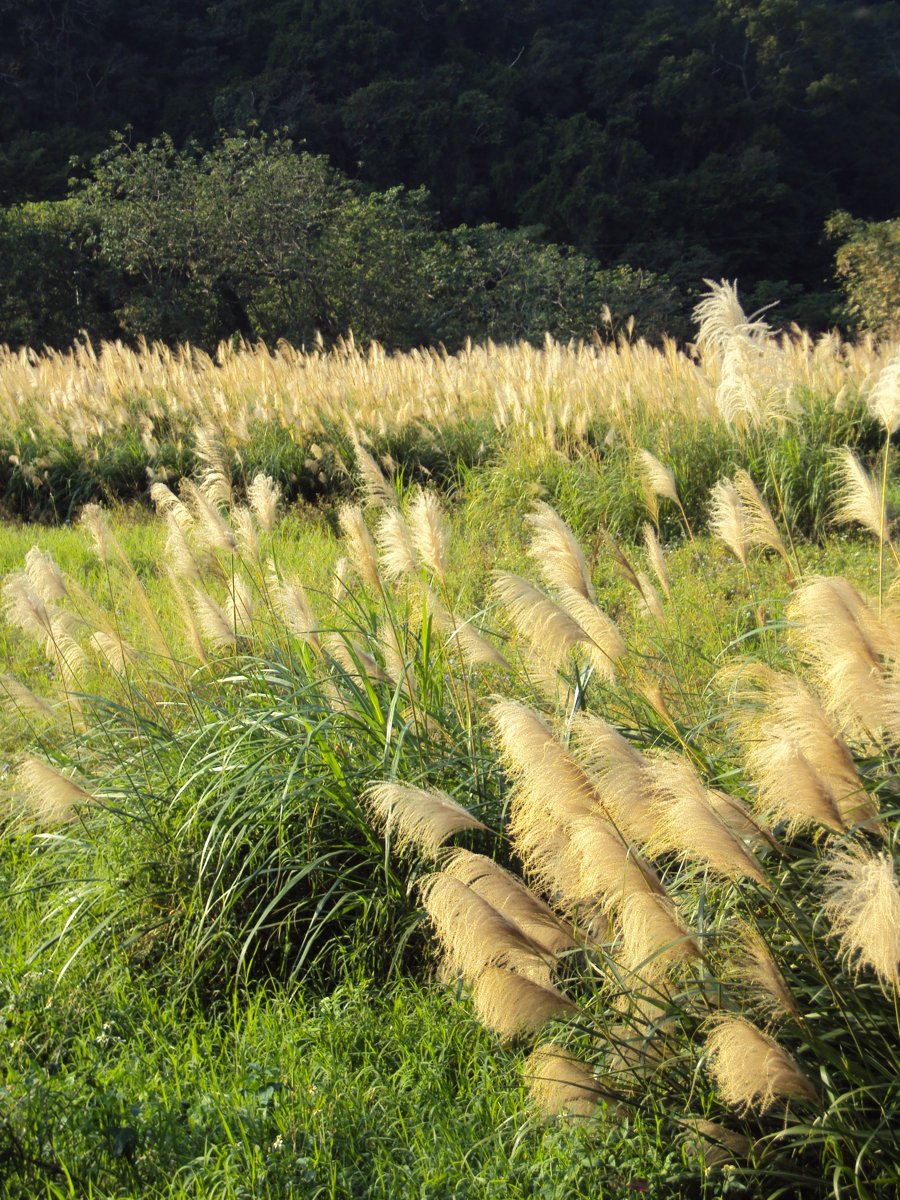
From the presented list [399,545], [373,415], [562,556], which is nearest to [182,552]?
[399,545]

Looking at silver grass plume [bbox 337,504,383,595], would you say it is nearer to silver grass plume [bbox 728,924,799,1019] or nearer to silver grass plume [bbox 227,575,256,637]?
silver grass plume [bbox 227,575,256,637]

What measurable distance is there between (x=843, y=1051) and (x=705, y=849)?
83cm

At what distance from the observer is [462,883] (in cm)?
209

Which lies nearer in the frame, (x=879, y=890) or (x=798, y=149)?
(x=879, y=890)

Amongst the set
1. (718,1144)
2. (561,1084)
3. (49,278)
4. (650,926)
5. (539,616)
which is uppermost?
(49,278)

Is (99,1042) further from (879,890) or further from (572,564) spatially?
(879,890)

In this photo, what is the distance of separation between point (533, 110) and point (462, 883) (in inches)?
1510

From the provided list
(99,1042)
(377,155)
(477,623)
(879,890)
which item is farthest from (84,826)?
(377,155)

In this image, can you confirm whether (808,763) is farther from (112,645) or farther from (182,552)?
(182,552)

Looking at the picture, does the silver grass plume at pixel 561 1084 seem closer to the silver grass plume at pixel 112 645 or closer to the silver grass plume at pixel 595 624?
the silver grass plume at pixel 595 624

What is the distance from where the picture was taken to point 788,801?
2.06m

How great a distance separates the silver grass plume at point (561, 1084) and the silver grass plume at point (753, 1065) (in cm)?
34

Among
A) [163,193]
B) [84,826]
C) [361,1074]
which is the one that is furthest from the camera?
[163,193]

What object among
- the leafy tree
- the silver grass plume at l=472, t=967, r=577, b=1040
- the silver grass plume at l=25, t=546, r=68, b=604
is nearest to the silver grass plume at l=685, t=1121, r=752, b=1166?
the silver grass plume at l=472, t=967, r=577, b=1040
